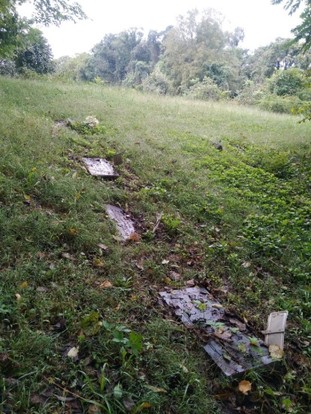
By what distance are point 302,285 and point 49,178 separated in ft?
10.1

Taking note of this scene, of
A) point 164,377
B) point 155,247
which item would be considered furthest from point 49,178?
point 164,377

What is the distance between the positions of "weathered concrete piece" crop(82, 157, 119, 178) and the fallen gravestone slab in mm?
2375

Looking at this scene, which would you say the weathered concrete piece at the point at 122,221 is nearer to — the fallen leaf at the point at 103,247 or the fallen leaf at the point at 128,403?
the fallen leaf at the point at 103,247

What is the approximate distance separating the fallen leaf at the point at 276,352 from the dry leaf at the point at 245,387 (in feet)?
1.04

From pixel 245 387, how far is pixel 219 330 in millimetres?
465

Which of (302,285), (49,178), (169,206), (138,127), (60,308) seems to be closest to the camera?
(60,308)

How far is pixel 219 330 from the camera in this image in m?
2.49

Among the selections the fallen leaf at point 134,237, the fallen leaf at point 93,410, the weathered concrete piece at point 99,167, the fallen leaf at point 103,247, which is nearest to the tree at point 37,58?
the weathered concrete piece at point 99,167

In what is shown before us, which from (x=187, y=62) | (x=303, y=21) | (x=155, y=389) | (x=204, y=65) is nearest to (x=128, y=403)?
(x=155, y=389)

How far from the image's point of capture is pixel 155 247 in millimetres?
3551

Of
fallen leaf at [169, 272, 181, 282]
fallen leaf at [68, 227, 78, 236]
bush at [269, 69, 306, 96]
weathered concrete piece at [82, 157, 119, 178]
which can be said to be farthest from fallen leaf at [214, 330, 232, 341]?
bush at [269, 69, 306, 96]

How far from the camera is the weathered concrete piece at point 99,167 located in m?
4.74

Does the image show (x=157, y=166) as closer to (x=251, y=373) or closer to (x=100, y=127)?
(x=100, y=127)

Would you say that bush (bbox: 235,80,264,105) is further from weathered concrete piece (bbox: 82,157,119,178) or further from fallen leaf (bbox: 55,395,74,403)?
fallen leaf (bbox: 55,395,74,403)
